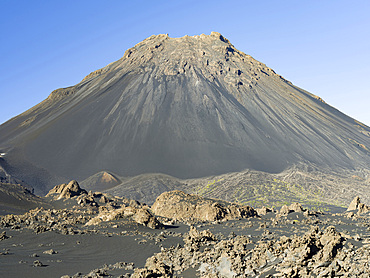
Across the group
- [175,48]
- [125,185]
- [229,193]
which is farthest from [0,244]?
[175,48]

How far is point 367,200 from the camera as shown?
69.3 m

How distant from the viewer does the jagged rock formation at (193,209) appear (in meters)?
29.0

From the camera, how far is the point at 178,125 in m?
114

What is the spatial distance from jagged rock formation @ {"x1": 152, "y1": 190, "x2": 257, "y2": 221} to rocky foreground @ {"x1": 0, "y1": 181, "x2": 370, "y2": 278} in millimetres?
82

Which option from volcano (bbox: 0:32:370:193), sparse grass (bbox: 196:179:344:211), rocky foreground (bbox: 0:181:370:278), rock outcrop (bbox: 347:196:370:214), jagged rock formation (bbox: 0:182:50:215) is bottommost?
sparse grass (bbox: 196:179:344:211)

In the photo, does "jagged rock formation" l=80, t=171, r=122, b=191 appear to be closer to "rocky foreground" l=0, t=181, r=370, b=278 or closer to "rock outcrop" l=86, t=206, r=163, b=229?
"rocky foreground" l=0, t=181, r=370, b=278

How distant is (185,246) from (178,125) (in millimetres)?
97578

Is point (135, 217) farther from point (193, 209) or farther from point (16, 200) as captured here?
point (16, 200)

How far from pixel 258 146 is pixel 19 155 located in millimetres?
67064

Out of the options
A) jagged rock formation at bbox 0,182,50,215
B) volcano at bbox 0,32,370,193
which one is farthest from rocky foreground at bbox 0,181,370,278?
volcano at bbox 0,32,370,193

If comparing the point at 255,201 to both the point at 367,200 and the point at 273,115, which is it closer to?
the point at 367,200

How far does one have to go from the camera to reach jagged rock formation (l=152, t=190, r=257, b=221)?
95.0ft

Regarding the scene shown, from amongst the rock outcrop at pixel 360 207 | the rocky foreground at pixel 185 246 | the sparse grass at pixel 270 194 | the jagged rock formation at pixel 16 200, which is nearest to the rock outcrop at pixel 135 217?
the rocky foreground at pixel 185 246

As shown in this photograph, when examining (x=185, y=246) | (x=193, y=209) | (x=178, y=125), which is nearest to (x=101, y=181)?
(x=178, y=125)
